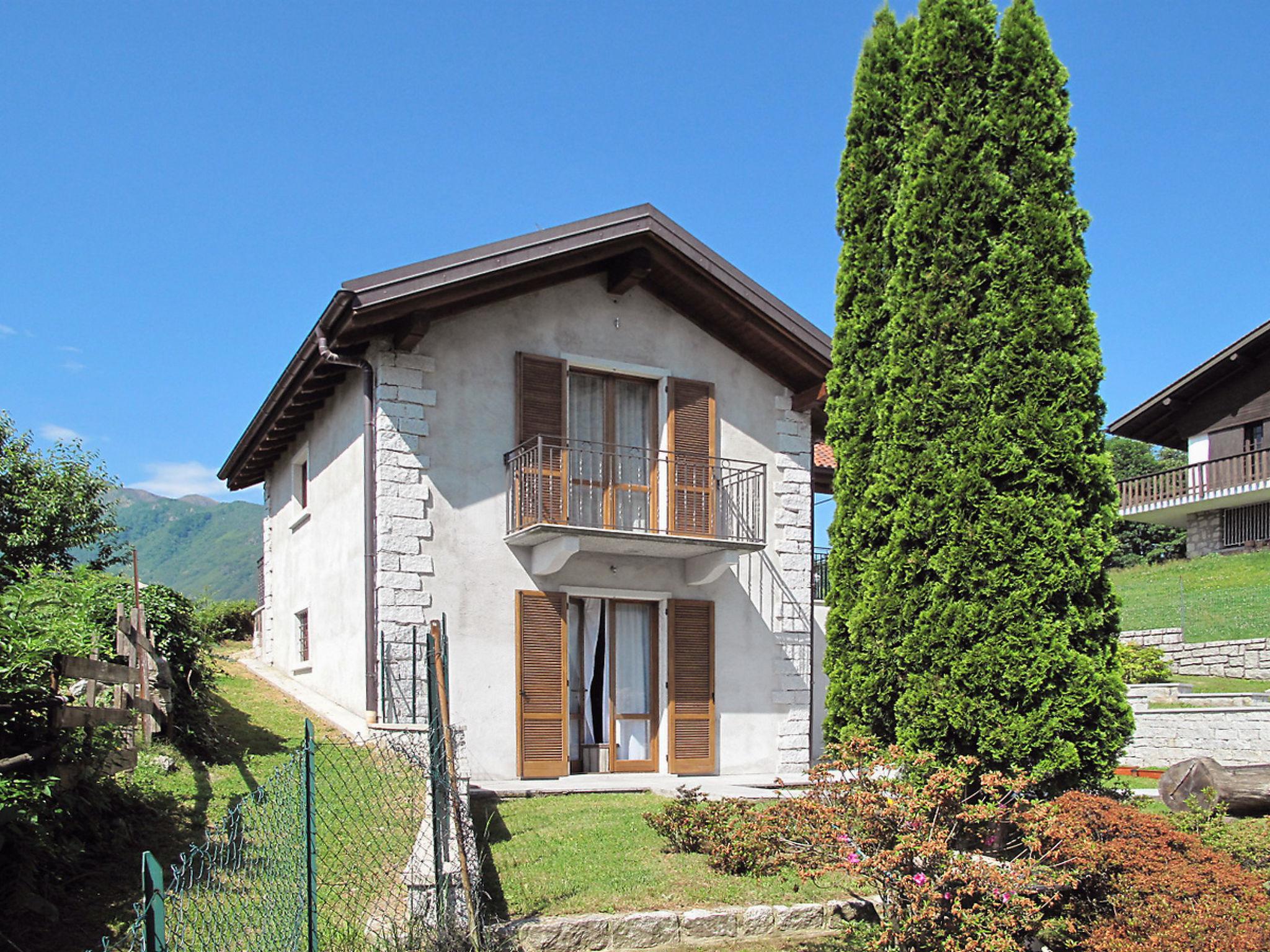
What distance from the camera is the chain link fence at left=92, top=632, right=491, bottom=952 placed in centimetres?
512

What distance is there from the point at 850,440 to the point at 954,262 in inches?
68.7

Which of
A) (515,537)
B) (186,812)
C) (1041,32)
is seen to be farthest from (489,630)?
(1041,32)

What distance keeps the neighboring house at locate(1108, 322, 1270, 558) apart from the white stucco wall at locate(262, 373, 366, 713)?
866 inches

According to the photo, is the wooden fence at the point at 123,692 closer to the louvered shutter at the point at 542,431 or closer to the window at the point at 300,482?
the louvered shutter at the point at 542,431

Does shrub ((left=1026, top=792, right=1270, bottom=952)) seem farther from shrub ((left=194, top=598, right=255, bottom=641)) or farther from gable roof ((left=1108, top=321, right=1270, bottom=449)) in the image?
gable roof ((left=1108, top=321, right=1270, bottom=449))

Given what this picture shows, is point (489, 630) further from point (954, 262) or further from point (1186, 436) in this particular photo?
point (1186, 436)

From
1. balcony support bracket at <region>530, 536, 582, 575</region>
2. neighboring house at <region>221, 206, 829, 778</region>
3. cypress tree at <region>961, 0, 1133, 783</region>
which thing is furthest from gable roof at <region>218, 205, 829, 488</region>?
cypress tree at <region>961, 0, 1133, 783</region>

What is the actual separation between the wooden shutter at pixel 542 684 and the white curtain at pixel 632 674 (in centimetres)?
79

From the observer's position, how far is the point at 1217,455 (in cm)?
3112

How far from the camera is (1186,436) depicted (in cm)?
3244

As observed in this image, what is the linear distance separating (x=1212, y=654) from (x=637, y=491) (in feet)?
44.9

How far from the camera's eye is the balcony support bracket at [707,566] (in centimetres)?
1354

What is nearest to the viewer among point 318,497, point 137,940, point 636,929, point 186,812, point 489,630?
point 137,940

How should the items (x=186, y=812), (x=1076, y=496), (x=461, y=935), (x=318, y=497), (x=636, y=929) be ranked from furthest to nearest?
1. (x=318, y=497)
2. (x=1076, y=496)
3. (x=186, y=812)
4. (x=636, y=929)
5. (x=461, y=935)
